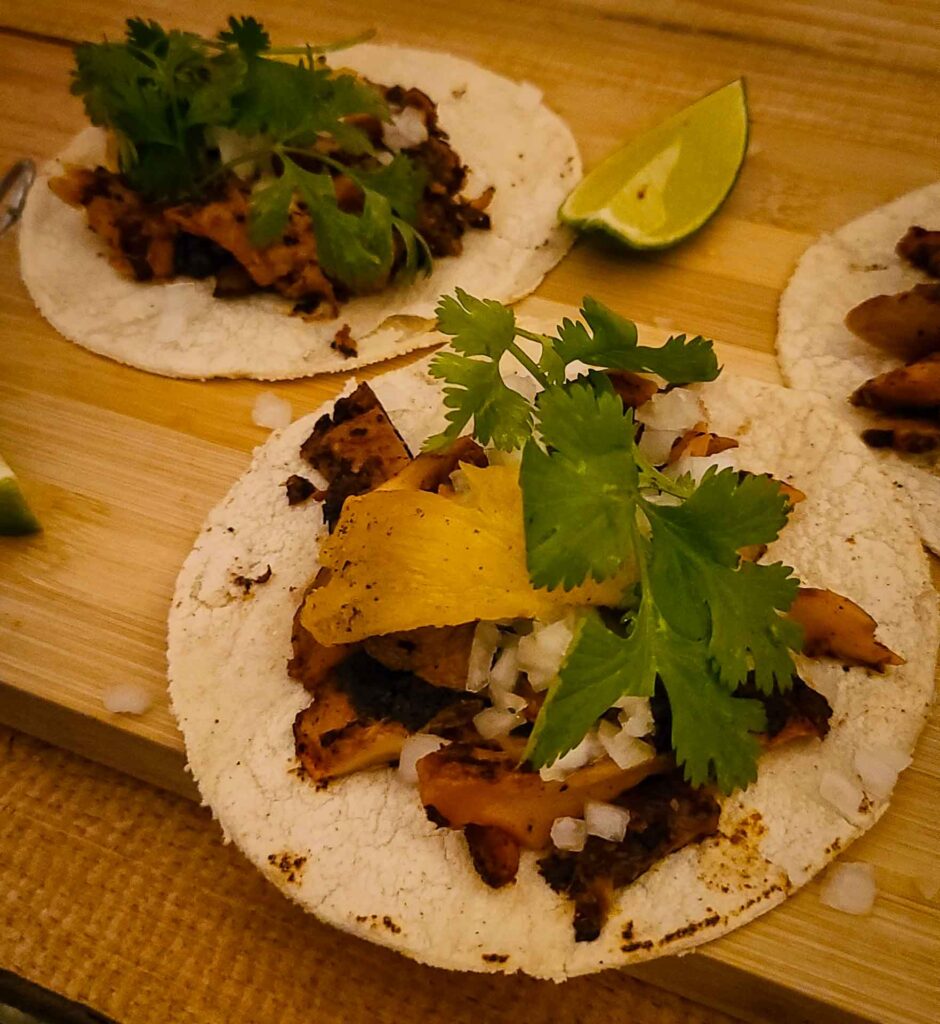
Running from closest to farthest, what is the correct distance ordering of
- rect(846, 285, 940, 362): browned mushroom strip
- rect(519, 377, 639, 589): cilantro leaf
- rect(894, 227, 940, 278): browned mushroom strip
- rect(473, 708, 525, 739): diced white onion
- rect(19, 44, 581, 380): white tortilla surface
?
1. rect(519, 377, 639, 589): cilantro leaf
2. rect(473, 708, 525, 739): diced white onion
3. rect(846, 285, 940, 362): browned mushroom strip
4. rect(894, 227, 940, 278): browned mushroom strip
5. rect(19, 44, 581, 380): white tortilla surface

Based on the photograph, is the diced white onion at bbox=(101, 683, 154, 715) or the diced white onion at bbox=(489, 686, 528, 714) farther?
the diced white onion at bbox=(101, 683, 154, 715)

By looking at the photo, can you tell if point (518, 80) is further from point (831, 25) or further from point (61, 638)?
point (61, 638)

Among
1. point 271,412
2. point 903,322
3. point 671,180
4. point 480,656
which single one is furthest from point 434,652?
point 671,180

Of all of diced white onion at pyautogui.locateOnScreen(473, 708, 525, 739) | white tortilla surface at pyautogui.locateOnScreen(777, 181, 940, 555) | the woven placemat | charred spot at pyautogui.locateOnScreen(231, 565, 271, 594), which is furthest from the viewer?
white tortilla surface at pyautogui.locateOnScreen(777, 181, 940, 555)

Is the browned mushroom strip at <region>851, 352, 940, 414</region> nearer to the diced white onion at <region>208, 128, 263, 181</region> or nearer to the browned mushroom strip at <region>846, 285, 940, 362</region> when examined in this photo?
the browned mushroom strip at <region>846, 285, 940, 362</region>

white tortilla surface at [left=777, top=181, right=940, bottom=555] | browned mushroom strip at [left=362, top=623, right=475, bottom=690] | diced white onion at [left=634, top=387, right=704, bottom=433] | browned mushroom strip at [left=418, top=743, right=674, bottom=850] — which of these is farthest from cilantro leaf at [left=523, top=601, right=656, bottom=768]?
white tortilla surface at [left=777, top=181, right=940, bottom=555]

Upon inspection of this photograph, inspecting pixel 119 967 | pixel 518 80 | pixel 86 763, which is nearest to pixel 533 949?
pixel 119 967
